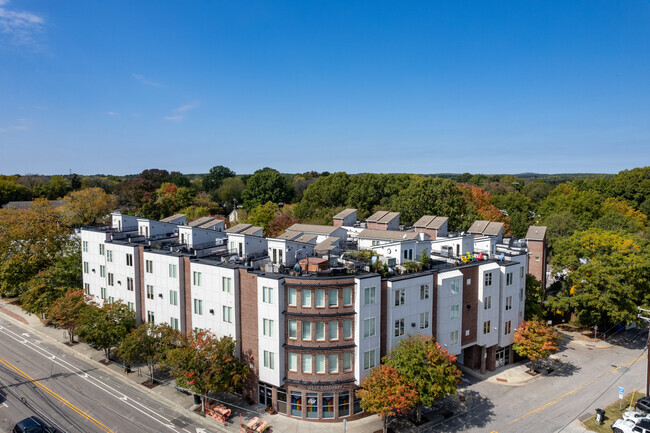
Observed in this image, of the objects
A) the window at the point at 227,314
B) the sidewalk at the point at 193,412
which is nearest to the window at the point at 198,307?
the window at the point at 227,314

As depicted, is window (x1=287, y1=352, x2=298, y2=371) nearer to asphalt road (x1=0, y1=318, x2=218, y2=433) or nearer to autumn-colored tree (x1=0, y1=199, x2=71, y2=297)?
asphalt road (x1=0, y1=318, x2=218, y2=433)

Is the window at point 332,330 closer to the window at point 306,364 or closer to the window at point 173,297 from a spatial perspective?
the window at point 306,364

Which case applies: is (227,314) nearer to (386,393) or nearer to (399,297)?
(399,297)

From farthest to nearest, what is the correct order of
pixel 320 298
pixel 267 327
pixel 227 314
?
pixel 227 314, pixel 267 327, pixel 320 298

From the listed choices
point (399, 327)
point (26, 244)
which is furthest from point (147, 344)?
point (26, 244)

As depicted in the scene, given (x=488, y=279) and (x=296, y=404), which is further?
(x=488, y=279)

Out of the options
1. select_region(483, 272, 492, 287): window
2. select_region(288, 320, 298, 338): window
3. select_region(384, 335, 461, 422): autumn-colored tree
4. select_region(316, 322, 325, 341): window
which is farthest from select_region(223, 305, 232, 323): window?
select_region(483, 272, 492, 287): window

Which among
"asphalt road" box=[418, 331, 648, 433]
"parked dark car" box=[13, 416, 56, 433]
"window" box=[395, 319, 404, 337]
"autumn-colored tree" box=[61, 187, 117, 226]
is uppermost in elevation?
"autumn-colored tree" box=[61, 187, 117, 226]
